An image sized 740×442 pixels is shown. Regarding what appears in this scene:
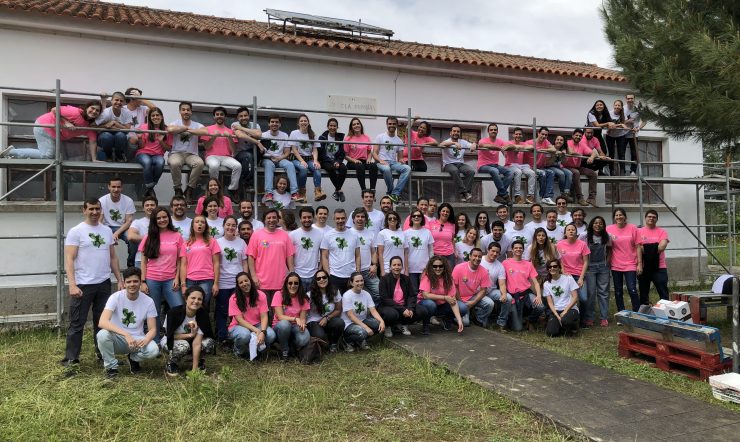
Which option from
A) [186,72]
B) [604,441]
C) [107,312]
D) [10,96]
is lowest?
[604,441]

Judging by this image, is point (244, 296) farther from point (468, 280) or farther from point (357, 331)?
point (468, 280)

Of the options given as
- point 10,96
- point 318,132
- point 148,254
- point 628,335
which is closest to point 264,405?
point 148,254

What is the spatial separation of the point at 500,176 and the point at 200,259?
530cm

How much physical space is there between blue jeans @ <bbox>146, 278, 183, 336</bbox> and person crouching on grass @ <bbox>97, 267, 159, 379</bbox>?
56cm

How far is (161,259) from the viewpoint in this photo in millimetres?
5633

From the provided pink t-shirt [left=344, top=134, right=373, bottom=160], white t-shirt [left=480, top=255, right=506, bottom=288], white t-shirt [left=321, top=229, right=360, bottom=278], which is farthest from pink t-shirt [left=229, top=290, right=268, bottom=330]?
pink t-shirt [left=344, top=134, right=373, bottom=160]

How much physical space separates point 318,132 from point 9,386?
585cm

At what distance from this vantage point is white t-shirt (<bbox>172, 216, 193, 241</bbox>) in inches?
238

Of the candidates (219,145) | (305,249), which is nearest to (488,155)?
(305,249)

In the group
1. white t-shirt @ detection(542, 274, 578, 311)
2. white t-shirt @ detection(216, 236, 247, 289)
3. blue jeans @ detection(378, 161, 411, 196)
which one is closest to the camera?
white t-shirt @ detection(216, 236, 247, 289)

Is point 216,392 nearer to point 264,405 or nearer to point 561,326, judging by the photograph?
point 264,405

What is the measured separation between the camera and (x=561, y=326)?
679 centimetres

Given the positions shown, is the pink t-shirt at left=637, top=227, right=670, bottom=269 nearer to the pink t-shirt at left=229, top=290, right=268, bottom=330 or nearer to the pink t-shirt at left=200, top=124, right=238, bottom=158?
the pink t-shirt at left=229, top=290, right=268, bottom=330

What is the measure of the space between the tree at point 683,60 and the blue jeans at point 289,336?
14.8ft
